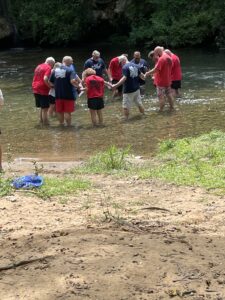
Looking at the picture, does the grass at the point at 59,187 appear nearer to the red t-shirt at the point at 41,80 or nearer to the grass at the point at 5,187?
the grass at the point at 5,187

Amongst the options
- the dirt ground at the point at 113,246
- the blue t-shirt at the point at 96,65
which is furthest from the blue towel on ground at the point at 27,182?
the blue t-shirt at the point at 96,65

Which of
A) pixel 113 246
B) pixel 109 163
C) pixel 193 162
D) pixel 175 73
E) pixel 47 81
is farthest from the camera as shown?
pixel 175 73

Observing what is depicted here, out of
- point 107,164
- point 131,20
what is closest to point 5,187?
point 107,164

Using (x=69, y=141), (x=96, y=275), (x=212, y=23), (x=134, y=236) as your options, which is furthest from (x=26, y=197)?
(x=212, y=23)

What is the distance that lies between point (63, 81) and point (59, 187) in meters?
6.50

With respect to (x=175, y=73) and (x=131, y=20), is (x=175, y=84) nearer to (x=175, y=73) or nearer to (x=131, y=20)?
(x=175, y=73)

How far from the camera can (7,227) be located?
256 inches

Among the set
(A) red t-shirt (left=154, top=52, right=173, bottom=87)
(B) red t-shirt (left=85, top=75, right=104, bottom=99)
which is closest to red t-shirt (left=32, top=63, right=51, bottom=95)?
(B) red t-shirt (left=85, top=75, right=104, bottom=99)

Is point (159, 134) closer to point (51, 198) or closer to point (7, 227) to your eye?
point (51, 198)

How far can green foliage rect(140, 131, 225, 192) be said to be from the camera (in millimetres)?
8477

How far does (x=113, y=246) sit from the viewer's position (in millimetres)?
5637

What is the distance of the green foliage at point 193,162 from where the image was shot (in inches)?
334

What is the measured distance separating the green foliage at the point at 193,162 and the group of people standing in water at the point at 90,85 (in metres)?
3.20

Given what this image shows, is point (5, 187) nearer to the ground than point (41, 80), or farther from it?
nearer to the ground
